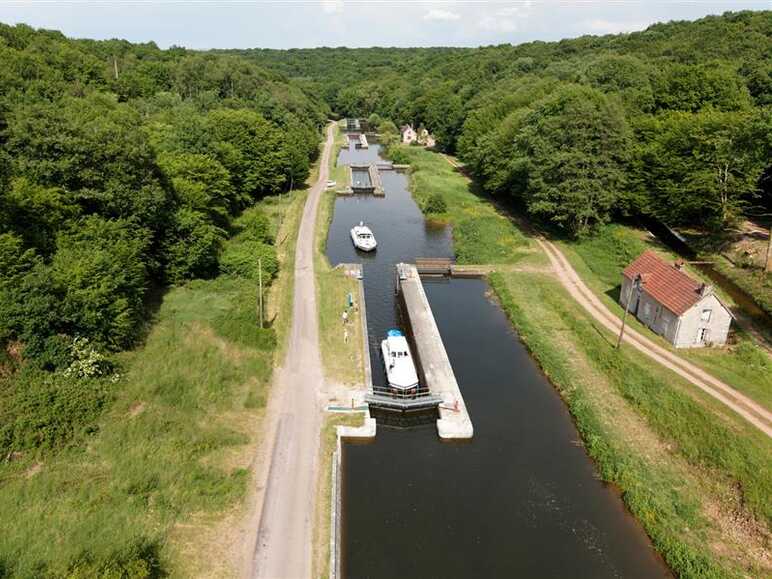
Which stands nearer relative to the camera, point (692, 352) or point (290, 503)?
point (290, 503)

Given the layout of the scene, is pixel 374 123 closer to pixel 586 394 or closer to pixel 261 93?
pixel 261 93

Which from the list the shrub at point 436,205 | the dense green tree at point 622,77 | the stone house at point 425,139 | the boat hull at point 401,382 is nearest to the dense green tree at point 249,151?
the shrub at point 436,205

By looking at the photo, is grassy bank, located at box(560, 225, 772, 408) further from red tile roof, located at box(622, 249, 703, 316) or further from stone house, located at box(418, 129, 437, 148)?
stone house, located at box(418, 129, 437, 148)

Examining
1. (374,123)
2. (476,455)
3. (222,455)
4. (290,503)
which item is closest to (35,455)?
(222,455)

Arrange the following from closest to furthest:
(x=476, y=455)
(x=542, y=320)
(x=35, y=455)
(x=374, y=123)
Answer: (x=35, y=455)
(x=476, y=455)
(x=542, y=320)
(x=374, y=123)

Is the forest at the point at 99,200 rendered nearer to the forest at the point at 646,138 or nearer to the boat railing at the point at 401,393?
the boat railing at the point at 401,393

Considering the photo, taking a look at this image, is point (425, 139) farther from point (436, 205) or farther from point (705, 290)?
point (705, 290)
